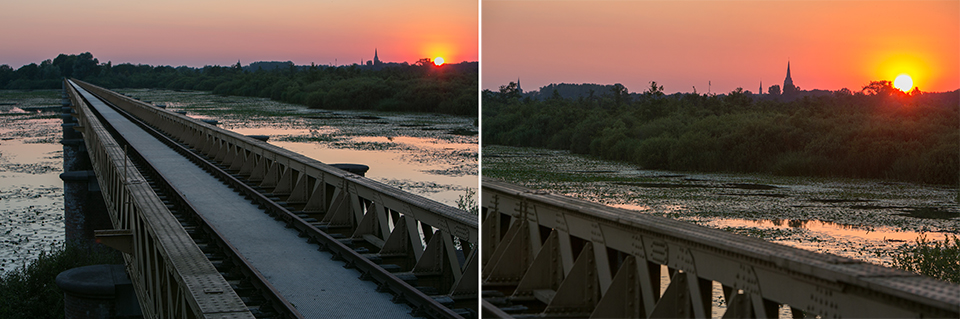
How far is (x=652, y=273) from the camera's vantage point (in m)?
4.13

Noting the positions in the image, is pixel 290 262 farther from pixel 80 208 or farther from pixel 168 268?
pixel 80 208

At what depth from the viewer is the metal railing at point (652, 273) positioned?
2498 mm

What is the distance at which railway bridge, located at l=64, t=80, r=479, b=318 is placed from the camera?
596cm

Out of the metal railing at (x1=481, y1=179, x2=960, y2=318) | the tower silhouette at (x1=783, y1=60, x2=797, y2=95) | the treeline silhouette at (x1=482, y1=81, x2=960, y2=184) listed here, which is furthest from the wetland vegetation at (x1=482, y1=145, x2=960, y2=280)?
the metal railing at (x1=481, y1=179, x2=960, y2=318)

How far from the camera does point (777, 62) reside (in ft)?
107

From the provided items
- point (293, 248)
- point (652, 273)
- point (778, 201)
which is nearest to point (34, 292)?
point (293, 248)

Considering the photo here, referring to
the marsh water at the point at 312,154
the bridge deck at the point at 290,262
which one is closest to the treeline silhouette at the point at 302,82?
the marsh water at the point at 312,154

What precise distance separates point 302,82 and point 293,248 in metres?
85.6

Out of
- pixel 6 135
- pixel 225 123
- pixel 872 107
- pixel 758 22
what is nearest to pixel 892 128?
pixel 872 107

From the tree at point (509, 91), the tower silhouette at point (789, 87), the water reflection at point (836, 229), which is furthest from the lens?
the tower silhouette at point (789, 87)

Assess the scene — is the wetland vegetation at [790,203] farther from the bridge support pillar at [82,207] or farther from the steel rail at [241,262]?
the bridge support pillar at [82,207]

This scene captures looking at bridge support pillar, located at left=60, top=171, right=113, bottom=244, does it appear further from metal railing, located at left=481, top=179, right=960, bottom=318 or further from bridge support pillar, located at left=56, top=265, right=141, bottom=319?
metal railing, located at left=481, top=179, right=960, bottom=318

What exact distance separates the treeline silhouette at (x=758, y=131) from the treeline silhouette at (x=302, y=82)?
682 centimetres

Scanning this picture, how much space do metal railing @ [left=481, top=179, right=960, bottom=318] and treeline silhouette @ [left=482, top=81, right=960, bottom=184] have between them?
5.34 ft
